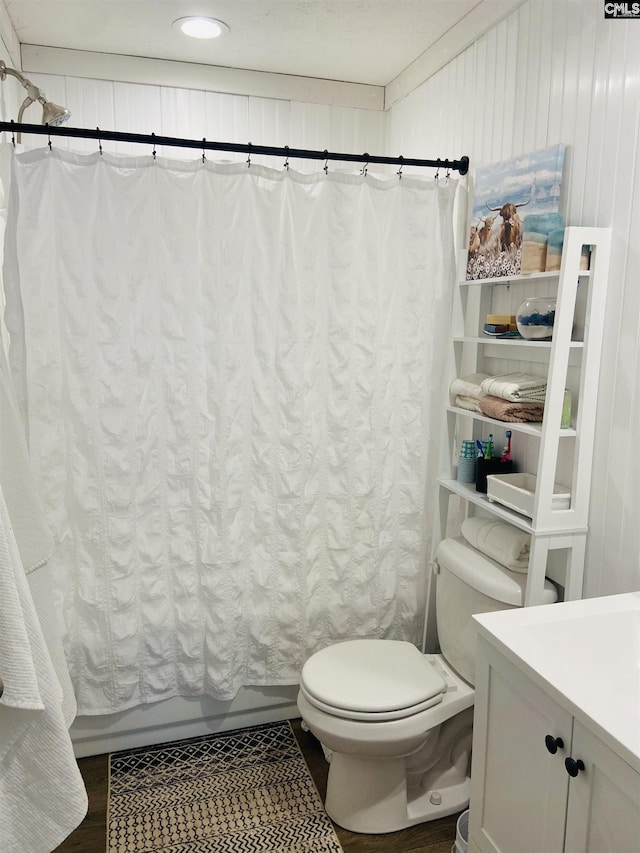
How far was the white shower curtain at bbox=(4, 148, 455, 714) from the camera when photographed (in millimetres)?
1984

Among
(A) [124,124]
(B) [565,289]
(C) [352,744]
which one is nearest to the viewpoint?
(B) [565,289]

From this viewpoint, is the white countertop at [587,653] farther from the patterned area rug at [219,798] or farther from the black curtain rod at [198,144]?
the black curtain rod at [198,144]

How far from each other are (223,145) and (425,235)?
2.40 ft

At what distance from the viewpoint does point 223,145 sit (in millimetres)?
1988

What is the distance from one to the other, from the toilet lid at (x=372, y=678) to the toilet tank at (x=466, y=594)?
0.10 meters

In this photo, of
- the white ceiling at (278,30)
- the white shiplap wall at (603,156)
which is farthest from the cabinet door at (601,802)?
the white ceiling at (278,30)

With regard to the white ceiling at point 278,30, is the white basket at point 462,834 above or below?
below

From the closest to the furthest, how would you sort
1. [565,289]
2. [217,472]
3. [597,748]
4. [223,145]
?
[597,748] → [565,289] → [223,145] → [217,472]

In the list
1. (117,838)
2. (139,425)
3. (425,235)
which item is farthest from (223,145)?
(117,838)

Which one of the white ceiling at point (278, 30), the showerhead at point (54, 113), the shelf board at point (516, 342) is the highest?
the white ceiling at point (278, 30)

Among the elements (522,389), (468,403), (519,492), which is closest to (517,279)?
(522,389)

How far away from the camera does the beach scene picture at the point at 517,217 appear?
180cm

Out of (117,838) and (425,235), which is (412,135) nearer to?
(425,235)

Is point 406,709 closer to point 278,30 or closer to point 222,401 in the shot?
point 222,401
